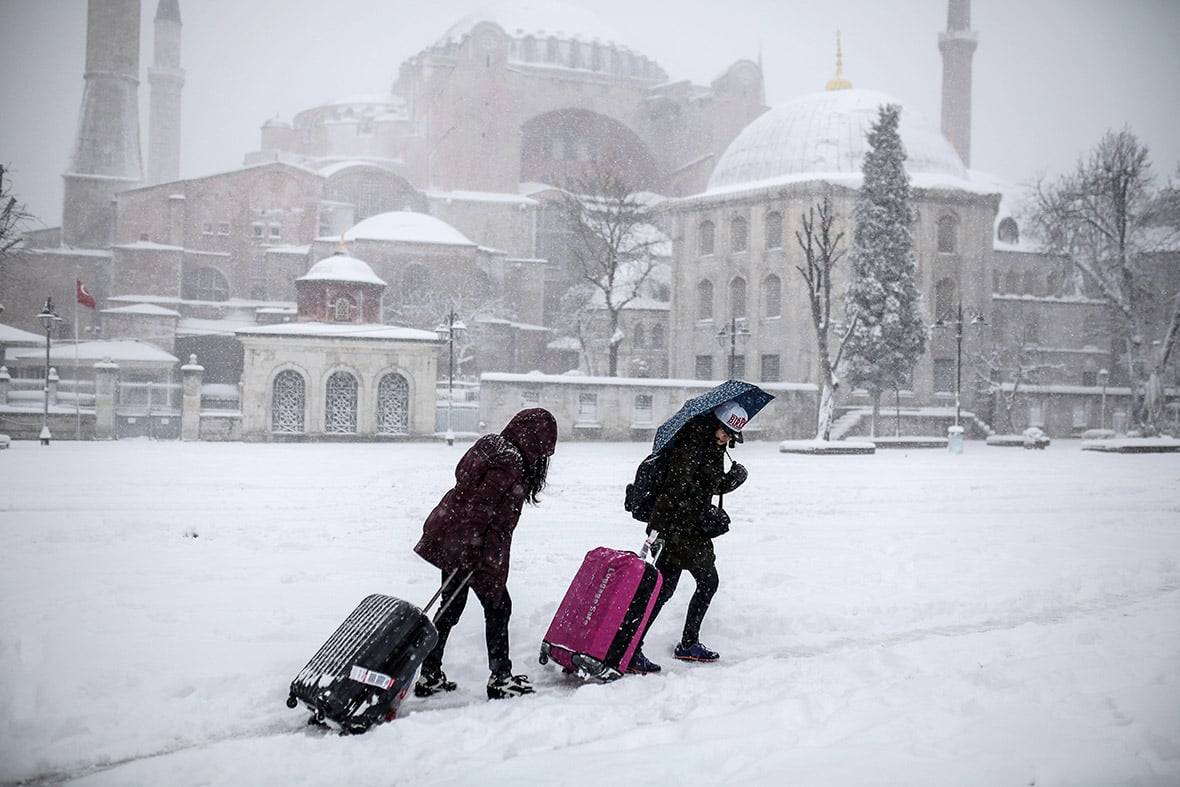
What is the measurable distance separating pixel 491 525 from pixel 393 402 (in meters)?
24.1

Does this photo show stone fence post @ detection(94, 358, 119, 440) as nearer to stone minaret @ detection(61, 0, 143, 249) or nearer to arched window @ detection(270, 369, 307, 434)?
arched window @ detection(270, 369, 307, 434)

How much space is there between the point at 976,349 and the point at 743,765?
38.3 metres

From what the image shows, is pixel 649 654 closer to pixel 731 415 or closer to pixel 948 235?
pixel 731 415

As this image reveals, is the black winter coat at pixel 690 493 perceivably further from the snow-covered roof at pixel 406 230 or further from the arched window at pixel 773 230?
the snow-covered roof at pixel 406 230

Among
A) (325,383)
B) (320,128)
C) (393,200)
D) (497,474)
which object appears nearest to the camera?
(497,474)

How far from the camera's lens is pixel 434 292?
4506 centimetres

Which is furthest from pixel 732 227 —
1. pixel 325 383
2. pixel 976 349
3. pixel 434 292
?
pixel 325 383

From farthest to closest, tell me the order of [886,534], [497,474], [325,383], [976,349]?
1. [976,349]
2. [325,383]
3. [886,534]
4. [497,474]

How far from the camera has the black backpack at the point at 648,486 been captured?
520 centimetres

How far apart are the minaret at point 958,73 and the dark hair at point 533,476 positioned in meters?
52.8

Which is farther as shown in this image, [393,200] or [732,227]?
[393,200]

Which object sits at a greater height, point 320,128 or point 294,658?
point 320,128

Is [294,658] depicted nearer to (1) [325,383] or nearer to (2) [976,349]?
(1) [325,383]

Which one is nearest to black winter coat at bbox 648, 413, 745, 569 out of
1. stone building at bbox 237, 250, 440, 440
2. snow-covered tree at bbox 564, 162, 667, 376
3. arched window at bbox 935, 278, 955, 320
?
stone building at bbox 237, 250, 440, 440
